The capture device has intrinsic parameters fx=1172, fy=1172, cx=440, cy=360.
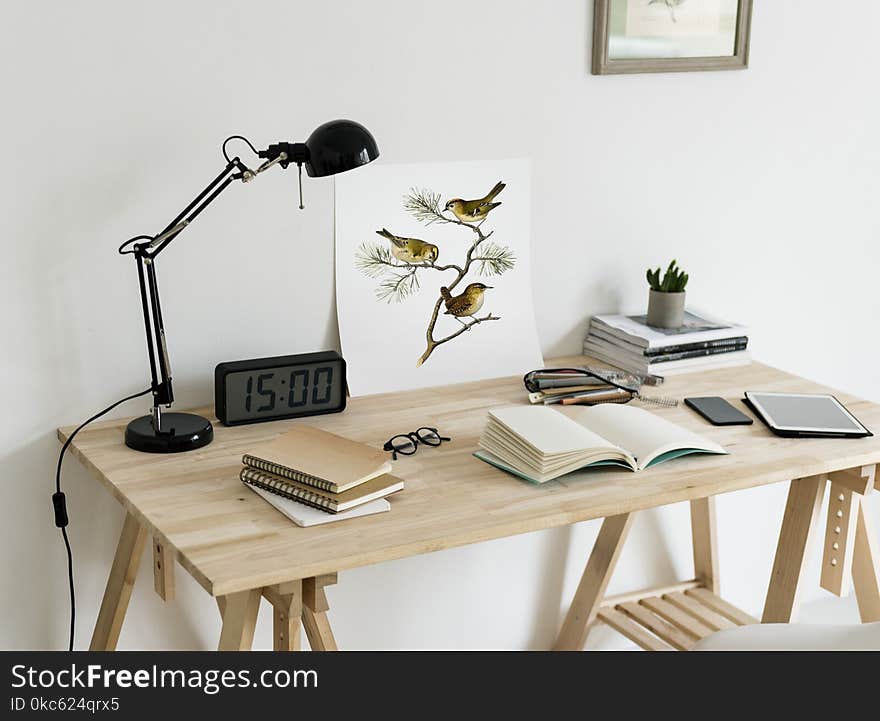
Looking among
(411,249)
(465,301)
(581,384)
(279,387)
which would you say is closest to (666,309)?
(581,384)

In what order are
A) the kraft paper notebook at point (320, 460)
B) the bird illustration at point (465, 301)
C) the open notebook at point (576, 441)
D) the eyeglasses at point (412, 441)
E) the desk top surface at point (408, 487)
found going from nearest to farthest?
the desk top surface at point (408, 487)
the kraft paper notebook at point (320, 460)
the open notebook at point (576, 441)
the eyeglasses at point (412, 441)
the bird illustration at point (465, 301)

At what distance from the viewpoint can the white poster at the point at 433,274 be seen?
2.08 m

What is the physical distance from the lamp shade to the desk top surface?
17.4 inches

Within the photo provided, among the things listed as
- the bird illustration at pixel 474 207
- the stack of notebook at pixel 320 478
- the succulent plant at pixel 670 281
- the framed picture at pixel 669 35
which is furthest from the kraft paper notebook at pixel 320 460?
the framed picture at pixel 669 35

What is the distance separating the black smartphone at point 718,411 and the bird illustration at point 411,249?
1.74ft

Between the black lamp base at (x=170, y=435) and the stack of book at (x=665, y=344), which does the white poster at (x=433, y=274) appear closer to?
the stack of book at (x=665, y=344)

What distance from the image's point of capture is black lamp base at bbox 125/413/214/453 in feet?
5.88

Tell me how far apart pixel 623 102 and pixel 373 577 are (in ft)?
3.43

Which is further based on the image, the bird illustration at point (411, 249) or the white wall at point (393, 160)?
the bird illustration at point (411, 249)

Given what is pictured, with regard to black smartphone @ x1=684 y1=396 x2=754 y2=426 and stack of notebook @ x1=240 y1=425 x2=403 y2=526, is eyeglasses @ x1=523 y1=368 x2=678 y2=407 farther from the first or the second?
stack of notebook @ x1=240 y1=425 x2=403 y2=526

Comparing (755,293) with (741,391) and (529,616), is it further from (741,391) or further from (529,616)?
(529,616)

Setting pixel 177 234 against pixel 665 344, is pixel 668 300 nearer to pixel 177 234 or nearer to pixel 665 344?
pixel 665 344

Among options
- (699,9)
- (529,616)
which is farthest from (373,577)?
(699,9)
